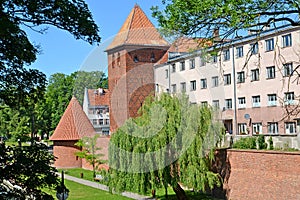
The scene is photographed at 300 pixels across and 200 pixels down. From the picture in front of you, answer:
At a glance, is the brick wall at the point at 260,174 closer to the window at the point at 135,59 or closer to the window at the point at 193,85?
the window at the point at 193,85

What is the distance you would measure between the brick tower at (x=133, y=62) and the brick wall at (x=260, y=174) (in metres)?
19.7

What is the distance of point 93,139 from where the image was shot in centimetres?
2909

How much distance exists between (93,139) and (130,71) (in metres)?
9.90

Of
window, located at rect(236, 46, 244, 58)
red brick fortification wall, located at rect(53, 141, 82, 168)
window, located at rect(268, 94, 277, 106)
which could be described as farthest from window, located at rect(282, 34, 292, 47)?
red brick fortification wall, located at rect(53, 141, 82, 168)

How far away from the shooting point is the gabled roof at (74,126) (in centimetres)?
3253

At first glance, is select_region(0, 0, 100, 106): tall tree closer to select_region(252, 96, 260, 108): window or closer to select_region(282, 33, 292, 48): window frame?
select_region(282, 33, 292, 48): window frame

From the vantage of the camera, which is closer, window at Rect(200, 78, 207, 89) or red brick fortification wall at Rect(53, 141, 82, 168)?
window at Rect(200, 78, 207, 89)

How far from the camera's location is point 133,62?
124ft

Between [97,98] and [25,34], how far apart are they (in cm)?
3619

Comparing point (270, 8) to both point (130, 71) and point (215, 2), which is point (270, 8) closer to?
point (215, 2)

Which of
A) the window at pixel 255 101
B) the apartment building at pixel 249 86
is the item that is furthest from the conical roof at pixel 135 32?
the window at pixel 255 101

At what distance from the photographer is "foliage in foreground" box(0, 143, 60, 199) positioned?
17.9ft

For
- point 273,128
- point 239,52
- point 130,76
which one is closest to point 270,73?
point 239,52

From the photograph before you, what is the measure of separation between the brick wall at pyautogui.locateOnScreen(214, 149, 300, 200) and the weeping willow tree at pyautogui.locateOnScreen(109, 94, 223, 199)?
620 mm
